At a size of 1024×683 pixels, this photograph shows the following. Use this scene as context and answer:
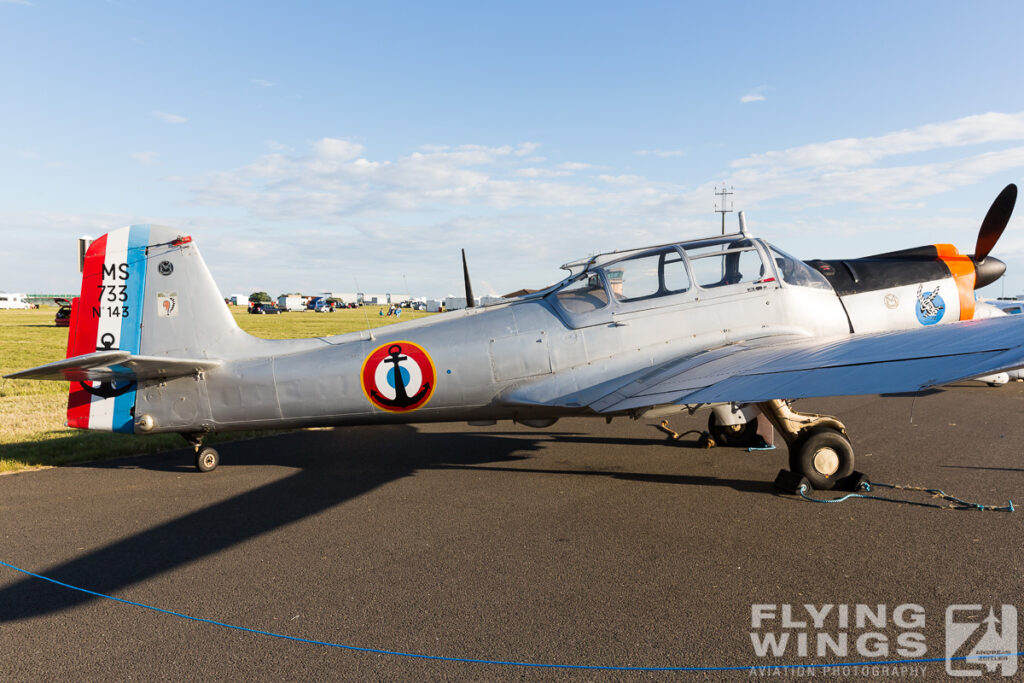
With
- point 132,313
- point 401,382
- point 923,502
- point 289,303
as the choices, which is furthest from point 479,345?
point 289,303

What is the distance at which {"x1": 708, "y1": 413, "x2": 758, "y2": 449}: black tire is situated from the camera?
7883 mm

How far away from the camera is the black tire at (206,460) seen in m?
→ 7.10

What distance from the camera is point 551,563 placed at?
425 centimetres

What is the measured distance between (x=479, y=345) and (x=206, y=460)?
12.1ft

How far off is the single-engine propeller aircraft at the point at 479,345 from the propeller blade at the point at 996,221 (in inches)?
74.1

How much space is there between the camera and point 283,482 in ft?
21.8

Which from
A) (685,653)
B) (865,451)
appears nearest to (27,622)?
(685,653)

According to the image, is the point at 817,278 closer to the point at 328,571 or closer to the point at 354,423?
the point at 354,423

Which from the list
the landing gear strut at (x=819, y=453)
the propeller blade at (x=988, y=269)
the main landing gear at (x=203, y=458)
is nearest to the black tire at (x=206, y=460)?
the main landing gear at (x=203, y=458)

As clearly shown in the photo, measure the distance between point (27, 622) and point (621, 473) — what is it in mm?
5180

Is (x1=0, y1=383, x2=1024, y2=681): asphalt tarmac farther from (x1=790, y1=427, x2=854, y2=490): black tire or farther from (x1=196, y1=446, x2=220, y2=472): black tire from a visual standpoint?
(x1=790, y1=427, x2=854, y2=490): black tire

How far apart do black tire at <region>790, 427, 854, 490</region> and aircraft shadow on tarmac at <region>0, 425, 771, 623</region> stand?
0.47 meters

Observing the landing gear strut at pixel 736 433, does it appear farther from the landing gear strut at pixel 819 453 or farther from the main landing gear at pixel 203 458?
the main landing gear at pixel 203 458

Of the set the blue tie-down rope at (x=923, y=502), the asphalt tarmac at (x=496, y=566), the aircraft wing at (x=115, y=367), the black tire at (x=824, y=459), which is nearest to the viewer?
the asphalt tarmac at (x=496, y=566)
